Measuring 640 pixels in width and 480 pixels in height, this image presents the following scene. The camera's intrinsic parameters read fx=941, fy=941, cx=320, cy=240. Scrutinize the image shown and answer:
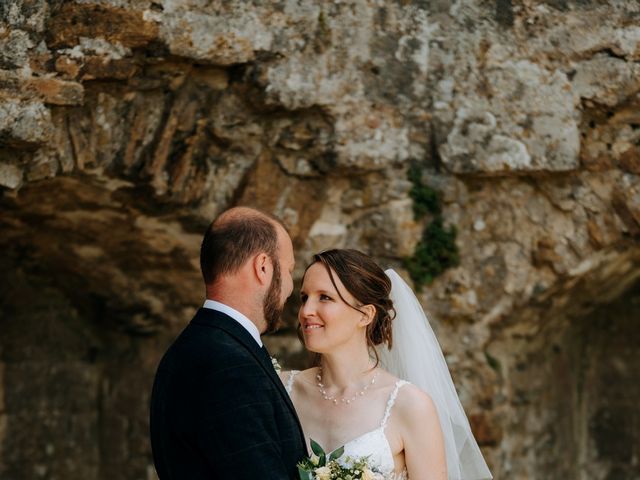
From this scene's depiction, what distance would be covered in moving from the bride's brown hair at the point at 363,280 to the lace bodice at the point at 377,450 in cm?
45

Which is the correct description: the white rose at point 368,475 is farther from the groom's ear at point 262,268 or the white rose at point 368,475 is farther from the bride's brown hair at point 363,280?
the groom's ear at point 262,268

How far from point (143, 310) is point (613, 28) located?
3721mm

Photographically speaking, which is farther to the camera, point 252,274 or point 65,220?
point 65,220

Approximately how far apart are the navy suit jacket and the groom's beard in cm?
13

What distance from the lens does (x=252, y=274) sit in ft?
11.0

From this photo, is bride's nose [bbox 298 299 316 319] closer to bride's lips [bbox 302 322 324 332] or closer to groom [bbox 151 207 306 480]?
bride's lips [bbox 302 322 324 332]

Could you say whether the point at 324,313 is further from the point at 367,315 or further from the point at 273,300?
the point at 273,300

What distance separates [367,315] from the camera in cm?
404

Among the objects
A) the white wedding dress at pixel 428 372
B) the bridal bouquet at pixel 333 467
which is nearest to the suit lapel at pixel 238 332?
the bridal bouquet at pixel 333 467

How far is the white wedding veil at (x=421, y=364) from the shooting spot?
4277 mm

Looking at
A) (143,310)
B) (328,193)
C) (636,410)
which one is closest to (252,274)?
(328,193)

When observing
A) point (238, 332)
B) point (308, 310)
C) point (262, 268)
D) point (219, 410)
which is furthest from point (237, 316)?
point (308, 310)

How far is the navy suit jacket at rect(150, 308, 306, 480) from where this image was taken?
121 inches

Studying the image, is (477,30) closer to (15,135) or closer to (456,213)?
(456,213)
